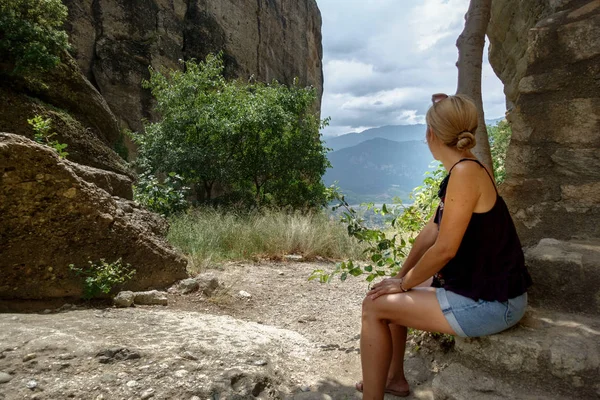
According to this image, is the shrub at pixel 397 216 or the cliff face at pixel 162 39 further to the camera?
the cliff face at pixel 162 39

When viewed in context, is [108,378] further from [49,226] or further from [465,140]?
[465,140]

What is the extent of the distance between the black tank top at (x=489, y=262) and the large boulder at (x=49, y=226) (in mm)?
3013

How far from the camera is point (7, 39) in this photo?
331 inches

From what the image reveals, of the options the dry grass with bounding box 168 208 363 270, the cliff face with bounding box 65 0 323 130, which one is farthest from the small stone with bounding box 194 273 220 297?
the cliff face with bounding box 65 0 323 130

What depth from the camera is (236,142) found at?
36.7 feet

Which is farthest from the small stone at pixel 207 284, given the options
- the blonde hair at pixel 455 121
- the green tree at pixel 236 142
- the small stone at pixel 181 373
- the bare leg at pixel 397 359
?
the green tree at pixel 236 142

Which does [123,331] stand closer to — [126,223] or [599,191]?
[126,223]

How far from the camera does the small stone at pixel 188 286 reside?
4.08 metres

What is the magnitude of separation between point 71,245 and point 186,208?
14.4 feet

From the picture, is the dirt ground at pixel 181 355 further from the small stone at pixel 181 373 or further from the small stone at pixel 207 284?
the small stone at pixel 207 284

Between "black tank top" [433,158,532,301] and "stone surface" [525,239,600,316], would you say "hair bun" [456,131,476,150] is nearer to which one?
"black tank top" [433,158,532,301]

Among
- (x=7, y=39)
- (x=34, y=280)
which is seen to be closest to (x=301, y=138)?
(x=7, y=39)

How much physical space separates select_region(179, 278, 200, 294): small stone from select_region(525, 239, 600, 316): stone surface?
3.01 m

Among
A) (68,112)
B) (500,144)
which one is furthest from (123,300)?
(500,144)
